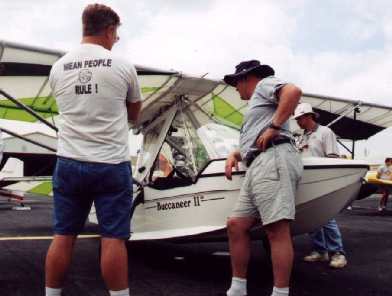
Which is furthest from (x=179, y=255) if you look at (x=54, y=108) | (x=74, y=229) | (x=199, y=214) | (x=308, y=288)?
(x=74, y=229)

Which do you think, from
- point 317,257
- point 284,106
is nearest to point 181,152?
point 317,257

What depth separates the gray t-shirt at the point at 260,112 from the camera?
3225 mm

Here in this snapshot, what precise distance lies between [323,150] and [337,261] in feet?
3.80

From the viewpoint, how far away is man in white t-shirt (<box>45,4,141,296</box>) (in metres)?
2.52

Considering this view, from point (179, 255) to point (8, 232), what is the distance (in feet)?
11.7

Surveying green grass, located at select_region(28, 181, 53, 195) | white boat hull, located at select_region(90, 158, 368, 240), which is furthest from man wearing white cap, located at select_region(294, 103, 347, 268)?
green grass, located at select_region(28, 181, 53, 195)

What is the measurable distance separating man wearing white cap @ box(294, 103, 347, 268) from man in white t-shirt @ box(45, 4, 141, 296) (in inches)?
113

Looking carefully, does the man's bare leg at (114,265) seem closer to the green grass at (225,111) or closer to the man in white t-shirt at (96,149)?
the man in white t-shirt at (96,149)

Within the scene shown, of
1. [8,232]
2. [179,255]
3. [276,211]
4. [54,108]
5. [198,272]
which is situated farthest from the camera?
[8,232]

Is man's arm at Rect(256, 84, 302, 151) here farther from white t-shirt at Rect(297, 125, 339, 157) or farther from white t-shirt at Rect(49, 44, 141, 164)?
white t-shirt at Rect(297, 125, 339, 157)

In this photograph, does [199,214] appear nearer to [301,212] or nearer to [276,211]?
[301,212]

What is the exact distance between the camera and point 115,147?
2594 mm

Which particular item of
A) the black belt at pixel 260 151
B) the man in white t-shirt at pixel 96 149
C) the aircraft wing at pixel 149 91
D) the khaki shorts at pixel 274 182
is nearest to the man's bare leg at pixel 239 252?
the khaki shorts at pixel 274 182

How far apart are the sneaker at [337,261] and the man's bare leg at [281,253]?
205 cm
